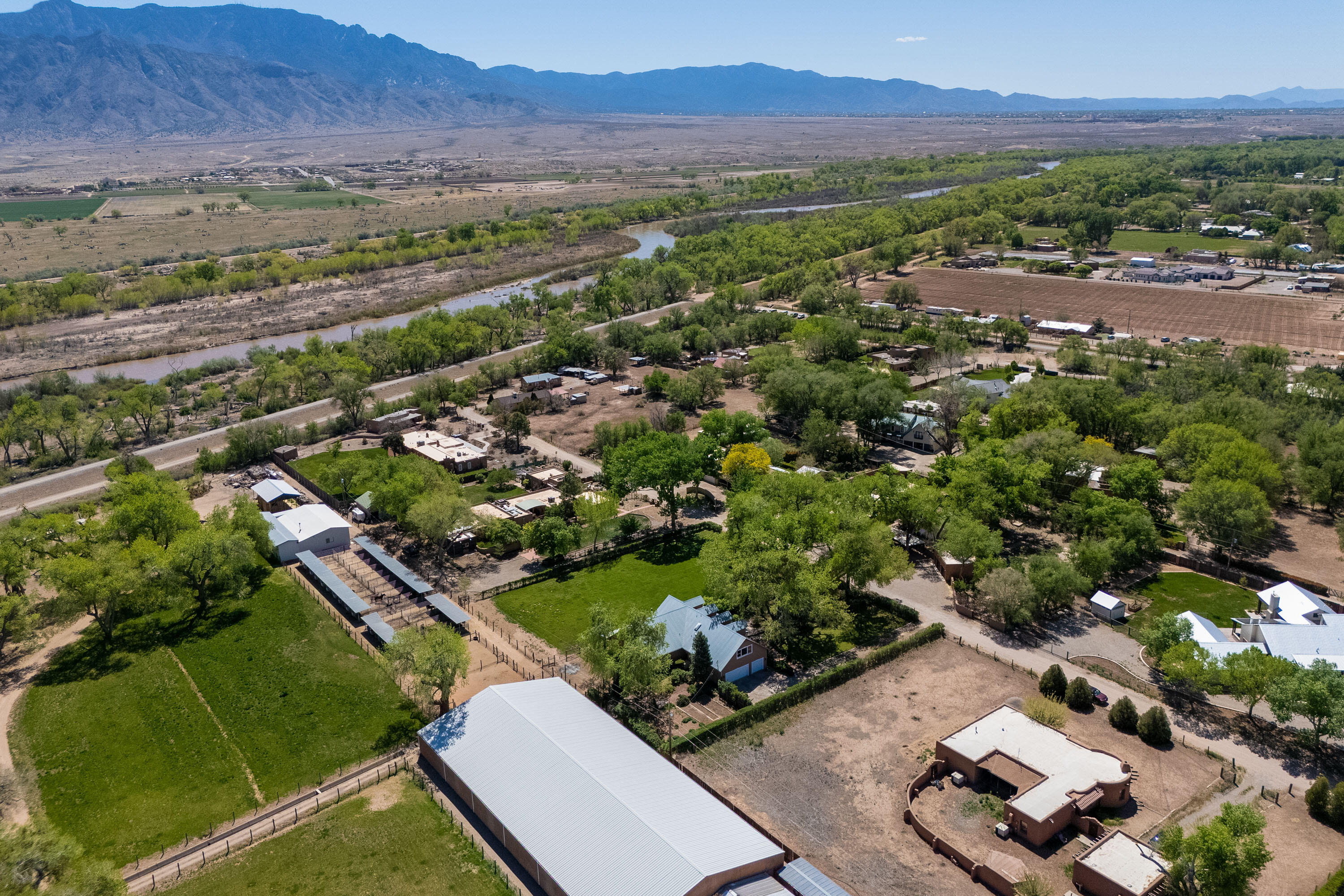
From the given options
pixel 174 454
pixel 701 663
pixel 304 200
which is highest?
pixel 304 200

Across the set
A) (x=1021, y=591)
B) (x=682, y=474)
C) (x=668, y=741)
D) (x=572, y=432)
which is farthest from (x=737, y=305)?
(x=668, y=741)

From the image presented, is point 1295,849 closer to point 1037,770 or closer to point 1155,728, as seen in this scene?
point 1155,728

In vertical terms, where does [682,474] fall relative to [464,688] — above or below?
above

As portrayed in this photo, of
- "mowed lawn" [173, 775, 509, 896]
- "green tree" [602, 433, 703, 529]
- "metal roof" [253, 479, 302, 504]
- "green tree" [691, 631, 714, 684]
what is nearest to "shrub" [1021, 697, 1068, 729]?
"green tree" [691, 631, 714, 684]

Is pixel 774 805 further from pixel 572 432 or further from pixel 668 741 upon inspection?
pixel 572 432

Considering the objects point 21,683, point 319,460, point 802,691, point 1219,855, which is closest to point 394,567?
point 21,683

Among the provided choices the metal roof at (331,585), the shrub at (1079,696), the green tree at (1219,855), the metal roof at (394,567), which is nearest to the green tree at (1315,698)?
the shrub at (1079,696)
